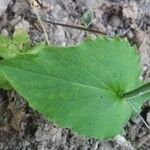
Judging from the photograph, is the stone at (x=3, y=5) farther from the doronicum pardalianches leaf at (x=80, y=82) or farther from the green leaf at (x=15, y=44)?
the doronicum pardalianches leaf at (x=80, y=82)

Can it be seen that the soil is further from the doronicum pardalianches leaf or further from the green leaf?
the doronicum pardalianches leaf

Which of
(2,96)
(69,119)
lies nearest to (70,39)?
(2,96)

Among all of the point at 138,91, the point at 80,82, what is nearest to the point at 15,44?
the point at 80,82

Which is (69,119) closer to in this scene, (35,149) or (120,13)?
(35,149)

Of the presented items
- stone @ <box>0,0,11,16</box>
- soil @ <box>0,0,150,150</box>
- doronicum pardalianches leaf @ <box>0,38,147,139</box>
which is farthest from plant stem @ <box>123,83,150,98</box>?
stone @ <box>0,0,11,16</box>

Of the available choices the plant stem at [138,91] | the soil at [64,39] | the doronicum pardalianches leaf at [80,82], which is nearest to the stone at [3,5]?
the soil at [64,39]

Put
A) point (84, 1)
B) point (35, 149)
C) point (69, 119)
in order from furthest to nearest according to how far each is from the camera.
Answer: point (84, 1) → point (35, 149) → point (69, 119)
